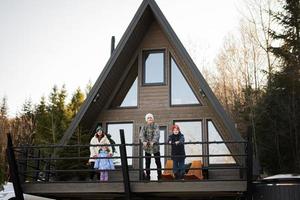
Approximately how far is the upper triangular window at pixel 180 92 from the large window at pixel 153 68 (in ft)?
1.43

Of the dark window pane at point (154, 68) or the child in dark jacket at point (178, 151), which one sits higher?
the dark window pane at point (154, 68)

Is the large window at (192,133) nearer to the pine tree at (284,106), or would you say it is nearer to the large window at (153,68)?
the large window at (153,68)

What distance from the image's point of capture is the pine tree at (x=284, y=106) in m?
20.4

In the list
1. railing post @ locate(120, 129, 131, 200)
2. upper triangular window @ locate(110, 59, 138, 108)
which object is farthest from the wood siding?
railing post @ locate(120, 129, 131, 200)

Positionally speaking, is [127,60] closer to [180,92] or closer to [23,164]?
[180,92]

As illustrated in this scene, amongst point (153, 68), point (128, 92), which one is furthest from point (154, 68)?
point (128, 92)

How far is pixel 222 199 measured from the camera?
12133 mm

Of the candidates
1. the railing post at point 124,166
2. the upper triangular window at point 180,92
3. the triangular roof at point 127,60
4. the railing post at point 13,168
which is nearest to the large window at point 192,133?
the upper triangular window at point 180,92

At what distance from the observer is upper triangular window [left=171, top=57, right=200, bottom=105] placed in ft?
43.3

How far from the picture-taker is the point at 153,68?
1363cm

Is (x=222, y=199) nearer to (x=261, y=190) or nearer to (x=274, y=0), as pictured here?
(x=261, y=190)

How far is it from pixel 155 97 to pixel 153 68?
40.7 inches

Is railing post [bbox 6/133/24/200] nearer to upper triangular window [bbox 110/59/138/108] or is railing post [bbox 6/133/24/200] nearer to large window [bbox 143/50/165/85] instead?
upper triangular window [bbox 110/59/138/108]

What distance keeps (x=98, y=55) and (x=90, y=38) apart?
300 inches
